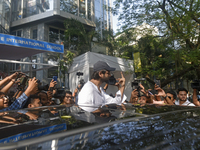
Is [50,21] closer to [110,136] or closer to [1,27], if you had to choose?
[1,27]

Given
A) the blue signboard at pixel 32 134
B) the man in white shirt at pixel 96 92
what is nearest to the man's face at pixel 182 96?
the man in white shirt at pixel 96 92

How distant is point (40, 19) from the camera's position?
1413 centimetres

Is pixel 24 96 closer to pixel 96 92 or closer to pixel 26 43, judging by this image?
pixel 96 92

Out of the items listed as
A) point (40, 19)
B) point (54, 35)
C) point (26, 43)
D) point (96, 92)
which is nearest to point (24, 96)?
point (96, 92)

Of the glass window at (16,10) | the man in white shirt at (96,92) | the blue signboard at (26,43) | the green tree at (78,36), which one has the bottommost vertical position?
the man in white shirt at (96,92)

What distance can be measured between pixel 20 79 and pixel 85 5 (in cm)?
1531

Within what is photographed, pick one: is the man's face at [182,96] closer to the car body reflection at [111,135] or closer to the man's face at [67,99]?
the man's face at [67,99]

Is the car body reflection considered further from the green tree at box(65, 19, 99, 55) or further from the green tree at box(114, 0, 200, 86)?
the green tree at box(65, 19, 99, 55)

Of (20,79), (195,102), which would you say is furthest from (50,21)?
(195,102)

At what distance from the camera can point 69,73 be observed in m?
9.86

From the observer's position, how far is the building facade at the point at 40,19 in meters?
13.8

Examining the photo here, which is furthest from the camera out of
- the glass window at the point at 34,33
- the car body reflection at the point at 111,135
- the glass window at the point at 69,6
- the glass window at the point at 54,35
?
the glass window at the point at 34,33

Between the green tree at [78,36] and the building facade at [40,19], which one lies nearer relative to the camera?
the green tree at [78,36]

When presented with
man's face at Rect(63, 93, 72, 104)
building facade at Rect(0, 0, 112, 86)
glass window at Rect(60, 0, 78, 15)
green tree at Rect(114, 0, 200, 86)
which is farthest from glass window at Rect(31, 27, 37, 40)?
man's face at Rect(63, 93, 72, 104)
